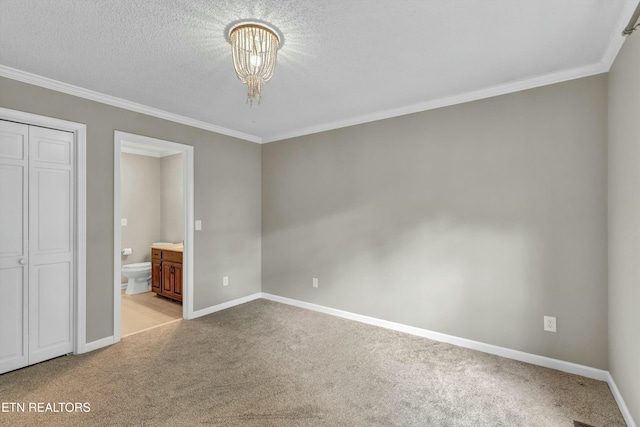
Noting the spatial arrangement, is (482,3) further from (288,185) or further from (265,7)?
(288,185)

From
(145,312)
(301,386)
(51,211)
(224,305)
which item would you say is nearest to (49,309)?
(51,211)

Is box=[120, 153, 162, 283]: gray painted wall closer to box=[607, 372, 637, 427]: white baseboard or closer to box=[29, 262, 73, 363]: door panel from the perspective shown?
box=[29, 262, 73, 363]: door panel

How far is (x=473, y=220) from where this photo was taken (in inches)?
112

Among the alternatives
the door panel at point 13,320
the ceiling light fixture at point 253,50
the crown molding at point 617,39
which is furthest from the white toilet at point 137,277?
the crown molding at point 617,39

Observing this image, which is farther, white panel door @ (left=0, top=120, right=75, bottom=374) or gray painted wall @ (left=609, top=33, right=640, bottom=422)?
white panel door @ (left=0, top=120, right=75, bottom=374)

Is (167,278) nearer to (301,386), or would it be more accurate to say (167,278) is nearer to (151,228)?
(151,228)

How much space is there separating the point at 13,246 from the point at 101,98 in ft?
4.81

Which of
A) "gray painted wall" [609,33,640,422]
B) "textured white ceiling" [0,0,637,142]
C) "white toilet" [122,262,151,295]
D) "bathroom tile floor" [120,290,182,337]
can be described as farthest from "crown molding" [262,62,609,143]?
"white toilet" [122,262,151,295]

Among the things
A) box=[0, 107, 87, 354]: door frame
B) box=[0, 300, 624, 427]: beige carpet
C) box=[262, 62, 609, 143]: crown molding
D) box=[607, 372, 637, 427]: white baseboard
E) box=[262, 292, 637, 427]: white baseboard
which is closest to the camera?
box=[607, 372, 637, 427]: white baseboard

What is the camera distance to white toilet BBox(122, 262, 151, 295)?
4.73 metres

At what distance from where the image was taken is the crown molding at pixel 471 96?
7.72ft

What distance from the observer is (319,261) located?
3924 mm

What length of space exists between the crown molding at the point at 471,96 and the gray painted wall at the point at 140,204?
3.13m

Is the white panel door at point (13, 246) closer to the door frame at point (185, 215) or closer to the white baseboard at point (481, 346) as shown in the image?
the door frame at point (185, 215)
